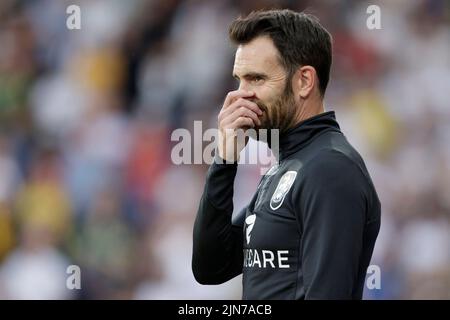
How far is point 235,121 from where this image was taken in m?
2.45

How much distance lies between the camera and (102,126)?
5773 millimetres

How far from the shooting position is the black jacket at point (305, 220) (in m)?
2.13

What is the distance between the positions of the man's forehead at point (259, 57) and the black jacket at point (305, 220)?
21cm

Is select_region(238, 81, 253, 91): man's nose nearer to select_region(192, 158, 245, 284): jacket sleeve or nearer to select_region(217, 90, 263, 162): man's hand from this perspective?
select_region(217, 90, 263, 162): man's hand

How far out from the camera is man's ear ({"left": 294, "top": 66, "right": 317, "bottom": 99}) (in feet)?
8.17

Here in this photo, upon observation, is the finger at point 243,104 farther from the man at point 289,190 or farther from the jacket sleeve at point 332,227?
the jacket sleeve at point 332,227

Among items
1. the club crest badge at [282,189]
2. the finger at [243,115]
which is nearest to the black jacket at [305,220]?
the club crest badge at [282,189]

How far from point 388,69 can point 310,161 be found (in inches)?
150

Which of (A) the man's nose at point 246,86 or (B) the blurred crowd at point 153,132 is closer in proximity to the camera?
(A) the man's nose at point 246,86

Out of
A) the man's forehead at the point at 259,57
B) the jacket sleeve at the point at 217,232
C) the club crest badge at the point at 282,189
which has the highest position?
the man's forehead at the point at 259,57

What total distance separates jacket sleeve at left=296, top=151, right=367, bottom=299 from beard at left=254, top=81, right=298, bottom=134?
31cm
